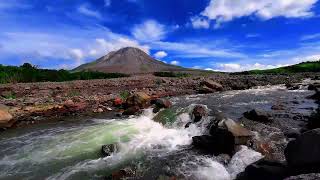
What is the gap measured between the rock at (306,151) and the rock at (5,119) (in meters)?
15.6

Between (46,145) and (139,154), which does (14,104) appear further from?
(139,154)

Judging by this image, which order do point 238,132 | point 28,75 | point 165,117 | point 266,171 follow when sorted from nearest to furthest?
point 266,171
point 238,132
point 165,117
point 28,75

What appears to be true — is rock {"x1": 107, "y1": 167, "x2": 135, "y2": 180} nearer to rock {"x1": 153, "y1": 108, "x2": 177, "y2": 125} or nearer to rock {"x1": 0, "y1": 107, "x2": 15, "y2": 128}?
rock {"x1": 153, "y1": 108, "x2": 177, "y2": 125}

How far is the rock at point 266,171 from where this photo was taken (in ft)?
26.9

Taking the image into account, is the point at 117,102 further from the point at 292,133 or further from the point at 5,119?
the point at 292,133

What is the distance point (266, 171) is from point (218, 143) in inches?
143

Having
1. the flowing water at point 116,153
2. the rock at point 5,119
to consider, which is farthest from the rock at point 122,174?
the rock at point 5,119

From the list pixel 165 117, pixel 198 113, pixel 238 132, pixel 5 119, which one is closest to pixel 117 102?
pixel 165 117

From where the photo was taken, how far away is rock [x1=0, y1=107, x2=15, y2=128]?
60.6 ft

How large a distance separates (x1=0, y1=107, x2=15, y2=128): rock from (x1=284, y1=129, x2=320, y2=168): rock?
15.6m

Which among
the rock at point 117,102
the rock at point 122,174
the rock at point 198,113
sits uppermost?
the rock at point 198,113

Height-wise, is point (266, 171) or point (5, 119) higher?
point (266, 171)

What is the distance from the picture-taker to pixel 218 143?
12047 millimetres

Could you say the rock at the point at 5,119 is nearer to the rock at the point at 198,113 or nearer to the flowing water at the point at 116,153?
the flowing water at the point at 116,153
